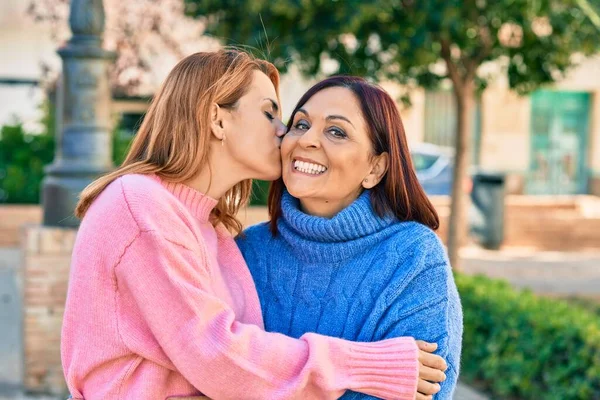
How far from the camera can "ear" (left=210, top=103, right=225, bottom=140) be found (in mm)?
2937

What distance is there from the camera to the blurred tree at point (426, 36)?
8.00 meters

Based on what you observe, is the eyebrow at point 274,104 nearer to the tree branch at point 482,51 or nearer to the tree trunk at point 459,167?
the tree branch at point 482,51

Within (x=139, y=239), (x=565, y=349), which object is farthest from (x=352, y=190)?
(x=565, y=349)

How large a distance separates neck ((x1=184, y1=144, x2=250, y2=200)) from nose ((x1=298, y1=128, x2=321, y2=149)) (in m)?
0.22

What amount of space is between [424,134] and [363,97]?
2065 centimetres

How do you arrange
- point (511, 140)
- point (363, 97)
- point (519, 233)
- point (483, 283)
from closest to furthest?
1. point (363, 97)
2. point (483, 283)
3. point (519, 233)
4. point (511, 140)

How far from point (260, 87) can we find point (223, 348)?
0.89 meters

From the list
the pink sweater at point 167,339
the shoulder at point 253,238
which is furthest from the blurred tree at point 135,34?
the pink sweater at point 167,339

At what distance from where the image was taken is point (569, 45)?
28.6ft

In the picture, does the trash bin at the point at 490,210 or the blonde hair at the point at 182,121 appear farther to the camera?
the trash bin at the point at 490,210

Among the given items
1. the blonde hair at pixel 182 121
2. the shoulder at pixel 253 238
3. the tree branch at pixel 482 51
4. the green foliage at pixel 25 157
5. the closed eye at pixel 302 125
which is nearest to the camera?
the blonde hair at pixel 182 121

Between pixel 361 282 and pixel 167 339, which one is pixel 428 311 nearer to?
pixel 361 282

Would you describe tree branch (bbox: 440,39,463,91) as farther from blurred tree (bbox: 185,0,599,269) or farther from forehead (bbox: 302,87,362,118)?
forehead (bbox: 302,87,362,118)

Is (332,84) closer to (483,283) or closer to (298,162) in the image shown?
(298,162)
